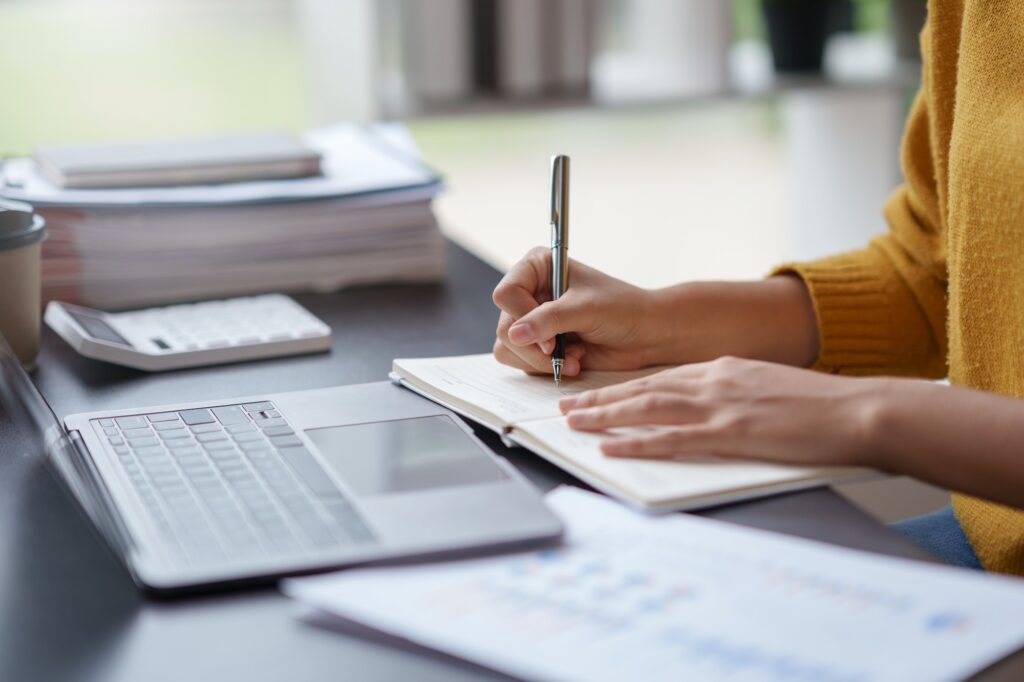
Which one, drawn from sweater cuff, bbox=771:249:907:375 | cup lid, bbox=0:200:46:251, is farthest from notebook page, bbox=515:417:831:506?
cup lid, bbox=0:200:46:251

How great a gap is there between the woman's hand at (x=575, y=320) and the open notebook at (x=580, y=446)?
15 millimetres

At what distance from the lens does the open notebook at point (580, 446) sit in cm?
65

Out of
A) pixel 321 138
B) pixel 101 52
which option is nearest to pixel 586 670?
pixel 321 138

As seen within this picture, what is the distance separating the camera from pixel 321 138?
59.0 inches

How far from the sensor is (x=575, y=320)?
87 cm

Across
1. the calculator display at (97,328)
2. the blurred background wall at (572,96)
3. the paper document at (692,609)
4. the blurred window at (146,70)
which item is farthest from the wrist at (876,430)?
the blurred window at (146,70)

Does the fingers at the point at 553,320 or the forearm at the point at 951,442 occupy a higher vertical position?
the fingers at the point at 553,320

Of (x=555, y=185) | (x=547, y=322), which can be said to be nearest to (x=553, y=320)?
(x=547, y=322)

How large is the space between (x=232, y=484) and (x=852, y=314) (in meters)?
0.59

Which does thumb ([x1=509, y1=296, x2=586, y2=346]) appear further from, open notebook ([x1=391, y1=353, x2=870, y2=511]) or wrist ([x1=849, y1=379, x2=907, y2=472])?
wrist ([x1=849, y1=379, x2=907, y2=472])

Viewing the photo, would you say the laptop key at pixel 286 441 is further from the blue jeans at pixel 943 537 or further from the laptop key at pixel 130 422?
the blue jeans at pixel 943 537

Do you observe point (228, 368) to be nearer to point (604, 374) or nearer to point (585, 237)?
point (604, 374)

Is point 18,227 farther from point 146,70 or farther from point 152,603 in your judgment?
point 146,70

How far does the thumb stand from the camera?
2.77ft
